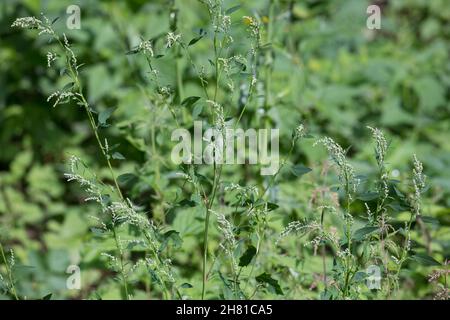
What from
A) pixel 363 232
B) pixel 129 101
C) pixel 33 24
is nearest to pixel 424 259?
pixel 363 232

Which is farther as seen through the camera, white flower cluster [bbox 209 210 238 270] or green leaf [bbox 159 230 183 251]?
green leaf [bbox 159 230 183 251]

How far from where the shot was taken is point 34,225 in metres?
3.96

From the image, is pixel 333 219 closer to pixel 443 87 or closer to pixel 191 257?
pixel 191 257

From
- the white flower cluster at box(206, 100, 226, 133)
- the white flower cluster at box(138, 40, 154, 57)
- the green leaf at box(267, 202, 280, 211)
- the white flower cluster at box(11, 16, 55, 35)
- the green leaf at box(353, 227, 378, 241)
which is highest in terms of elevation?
the white flower cluster at box(11, 16, 55, 35)

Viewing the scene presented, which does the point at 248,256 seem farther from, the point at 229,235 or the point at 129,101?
the point at 129,101

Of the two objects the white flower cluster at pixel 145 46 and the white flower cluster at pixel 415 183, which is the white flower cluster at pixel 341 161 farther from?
the white flower cluster at pixel 145 46

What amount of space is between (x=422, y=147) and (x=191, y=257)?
1.46 m

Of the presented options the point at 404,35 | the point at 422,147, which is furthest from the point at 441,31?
the point at 422,147

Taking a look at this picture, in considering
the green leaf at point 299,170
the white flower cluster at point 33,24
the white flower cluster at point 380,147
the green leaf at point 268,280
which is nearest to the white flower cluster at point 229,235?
the green leaf at point 268,280

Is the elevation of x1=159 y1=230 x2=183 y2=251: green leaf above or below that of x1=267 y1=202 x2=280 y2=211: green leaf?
below

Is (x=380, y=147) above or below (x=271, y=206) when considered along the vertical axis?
above

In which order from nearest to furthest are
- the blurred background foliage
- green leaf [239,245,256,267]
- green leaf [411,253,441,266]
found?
green leaf [411,253,441,266] → green leaf [239,245,256,267] → the blurred background foliage

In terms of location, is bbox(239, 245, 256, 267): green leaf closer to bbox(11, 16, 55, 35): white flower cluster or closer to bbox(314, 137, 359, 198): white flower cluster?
bbox(314, 137, 359, 198): white flower cluster

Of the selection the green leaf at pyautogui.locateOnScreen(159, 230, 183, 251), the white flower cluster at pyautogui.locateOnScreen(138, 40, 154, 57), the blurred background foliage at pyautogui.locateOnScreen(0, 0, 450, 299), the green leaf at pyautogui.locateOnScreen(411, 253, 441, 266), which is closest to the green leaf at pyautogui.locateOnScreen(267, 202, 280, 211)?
the green leaf at pyautogui.locateOnScreen(159, 230, 183, 251)
